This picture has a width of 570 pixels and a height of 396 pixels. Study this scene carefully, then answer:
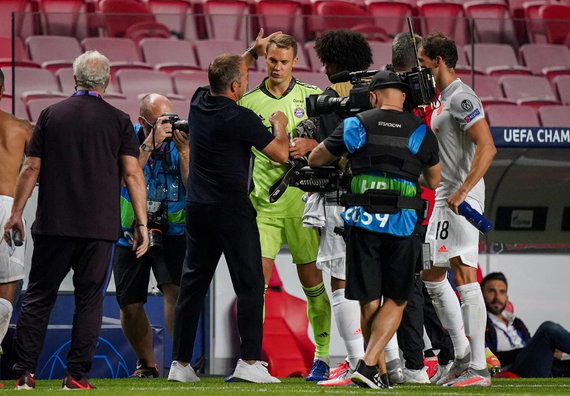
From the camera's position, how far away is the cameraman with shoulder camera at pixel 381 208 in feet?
17.5

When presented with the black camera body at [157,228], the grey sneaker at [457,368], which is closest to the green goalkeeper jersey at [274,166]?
the black camera body at [157,228]

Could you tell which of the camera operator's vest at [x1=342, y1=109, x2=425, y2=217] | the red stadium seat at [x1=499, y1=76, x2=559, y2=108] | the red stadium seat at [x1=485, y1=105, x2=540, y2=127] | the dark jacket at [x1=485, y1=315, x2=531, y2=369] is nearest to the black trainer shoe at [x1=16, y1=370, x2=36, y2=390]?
the camera operator's vest at [x1=342, y1=109, x2=425, y2=217]

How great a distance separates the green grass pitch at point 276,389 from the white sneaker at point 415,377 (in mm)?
388

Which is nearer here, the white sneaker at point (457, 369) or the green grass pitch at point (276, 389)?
the green grass pitch at point (276, 389)

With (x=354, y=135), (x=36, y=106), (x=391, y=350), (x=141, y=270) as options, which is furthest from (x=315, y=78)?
(x=354, y=135)

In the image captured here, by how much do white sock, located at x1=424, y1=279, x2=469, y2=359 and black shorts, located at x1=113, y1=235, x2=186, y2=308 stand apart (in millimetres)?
1786

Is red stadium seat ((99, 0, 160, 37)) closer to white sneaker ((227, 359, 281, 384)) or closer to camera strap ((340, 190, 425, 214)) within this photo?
white sneaker ((227, 359, 281, 384))

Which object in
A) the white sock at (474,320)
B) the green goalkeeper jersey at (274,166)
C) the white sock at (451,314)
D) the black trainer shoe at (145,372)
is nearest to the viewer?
the white sock at (474,320)

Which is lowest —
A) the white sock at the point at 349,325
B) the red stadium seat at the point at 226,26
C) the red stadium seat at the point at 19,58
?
the white sock at the point at 349,325

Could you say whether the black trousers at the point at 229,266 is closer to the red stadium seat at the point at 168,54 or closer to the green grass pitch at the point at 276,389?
the green grass pitch at the point at 276,389

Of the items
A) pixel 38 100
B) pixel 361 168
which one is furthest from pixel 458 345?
pixel 38 100

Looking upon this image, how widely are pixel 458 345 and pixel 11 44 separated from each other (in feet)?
14.2

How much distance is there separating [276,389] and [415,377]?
114cm

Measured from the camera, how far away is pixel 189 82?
866cm
